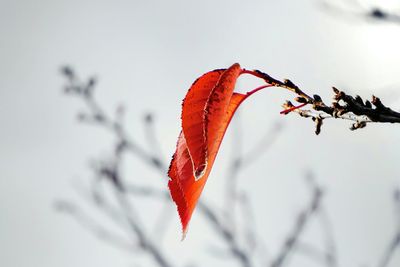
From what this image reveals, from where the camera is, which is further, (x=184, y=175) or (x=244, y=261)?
(x=244, y=261)

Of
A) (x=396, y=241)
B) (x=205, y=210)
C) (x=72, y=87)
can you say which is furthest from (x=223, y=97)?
(x=396, y=241)

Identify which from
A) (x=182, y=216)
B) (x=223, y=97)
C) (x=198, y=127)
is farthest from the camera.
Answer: (x=182, y=216)

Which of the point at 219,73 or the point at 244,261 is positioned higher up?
the point at 219,73

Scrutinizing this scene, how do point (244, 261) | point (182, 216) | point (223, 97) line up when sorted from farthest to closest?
1. point (244, 261)
2. point (182, 216)
3. point (223, 97)

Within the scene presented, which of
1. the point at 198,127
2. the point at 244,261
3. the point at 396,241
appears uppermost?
the point at 198,127

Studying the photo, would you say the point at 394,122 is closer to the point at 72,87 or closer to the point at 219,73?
the point at 219,73

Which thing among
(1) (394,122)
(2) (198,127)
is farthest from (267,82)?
(1) (394,122)
